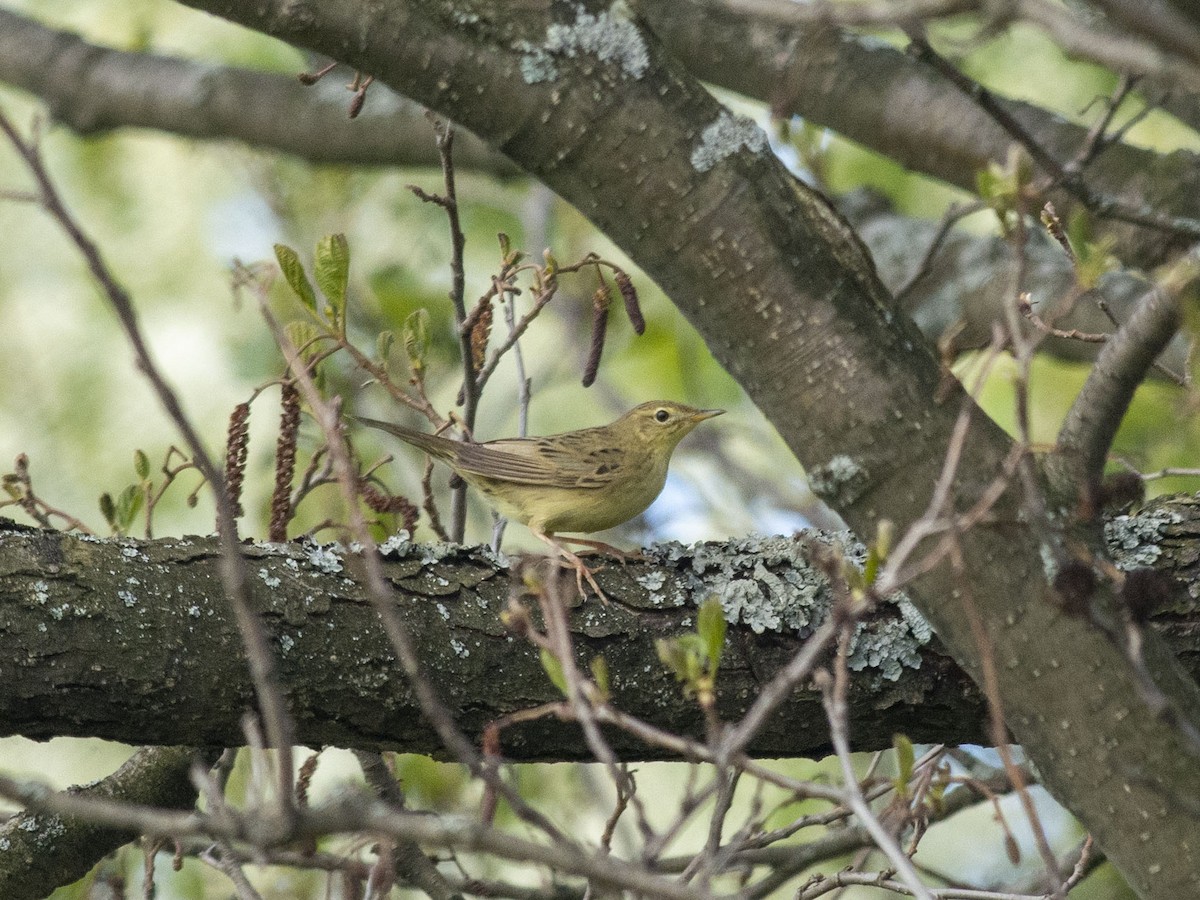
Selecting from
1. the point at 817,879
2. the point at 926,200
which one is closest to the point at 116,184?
the point at 926,200

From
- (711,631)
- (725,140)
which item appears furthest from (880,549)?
(725,140)

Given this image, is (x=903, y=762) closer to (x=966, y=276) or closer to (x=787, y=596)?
(x=787, y=596)

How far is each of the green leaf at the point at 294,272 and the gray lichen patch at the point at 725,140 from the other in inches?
41.6

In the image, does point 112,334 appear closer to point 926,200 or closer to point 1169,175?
point 926,200

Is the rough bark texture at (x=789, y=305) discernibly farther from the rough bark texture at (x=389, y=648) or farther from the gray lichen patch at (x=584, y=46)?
the rough bark texture at (x=389, y=648)

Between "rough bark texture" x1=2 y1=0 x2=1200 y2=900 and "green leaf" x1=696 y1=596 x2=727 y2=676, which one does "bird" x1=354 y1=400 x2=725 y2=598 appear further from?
"green leaf" x1=696 y1=596 x2=727 y2=676

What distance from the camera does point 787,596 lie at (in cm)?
317

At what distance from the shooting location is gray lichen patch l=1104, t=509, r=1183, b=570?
3.20 m

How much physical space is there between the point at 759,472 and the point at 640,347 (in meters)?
1.79

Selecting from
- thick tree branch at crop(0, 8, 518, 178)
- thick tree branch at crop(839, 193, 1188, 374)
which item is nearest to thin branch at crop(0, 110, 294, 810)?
thick tree branch at crop(839, 193, 1188, 374)

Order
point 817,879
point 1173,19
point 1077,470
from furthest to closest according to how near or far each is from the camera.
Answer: point 817,879 → point 1077,470 → point 1173,19

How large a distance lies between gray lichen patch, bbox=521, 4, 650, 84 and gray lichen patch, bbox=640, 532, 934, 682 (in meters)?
1.25

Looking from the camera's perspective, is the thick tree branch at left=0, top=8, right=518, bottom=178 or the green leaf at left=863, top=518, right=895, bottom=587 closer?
the green leaf at left=863, top=518, right=895, bottom=587

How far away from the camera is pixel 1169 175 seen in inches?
188
